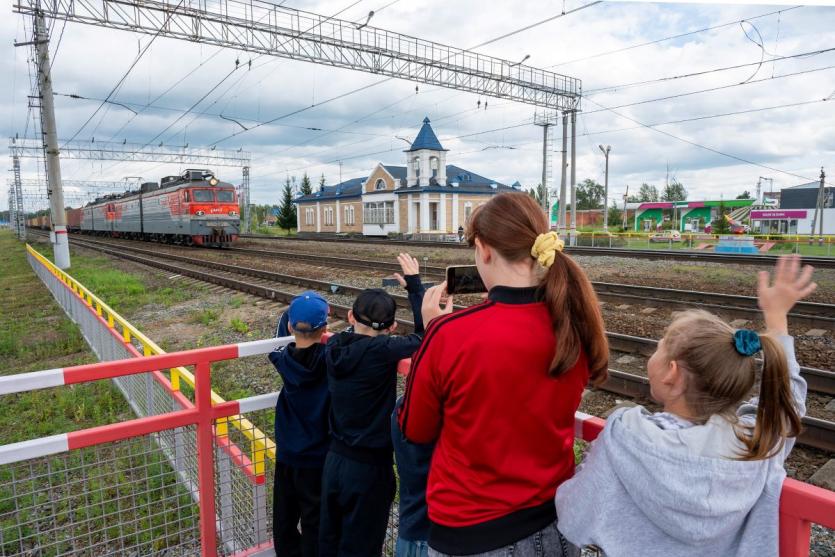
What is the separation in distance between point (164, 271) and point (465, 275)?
2065cm

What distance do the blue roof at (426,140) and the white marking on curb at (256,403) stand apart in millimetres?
43668

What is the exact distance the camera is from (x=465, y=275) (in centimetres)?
200

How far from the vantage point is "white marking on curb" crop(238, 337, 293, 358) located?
2.84 m

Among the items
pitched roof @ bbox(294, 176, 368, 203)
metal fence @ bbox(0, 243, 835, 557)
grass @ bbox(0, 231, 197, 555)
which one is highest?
pitched roof @ bbox(294, 176, 368, 203)

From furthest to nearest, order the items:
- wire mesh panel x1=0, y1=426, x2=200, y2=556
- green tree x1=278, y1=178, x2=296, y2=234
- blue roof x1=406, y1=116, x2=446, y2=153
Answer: green tree x1=278, y1=178, x2=296, y2=234
blue roof x1=406, y1=116, x2=446, y2=153
wire mesh panel x1=0, y1=426, x2=200, y2=556

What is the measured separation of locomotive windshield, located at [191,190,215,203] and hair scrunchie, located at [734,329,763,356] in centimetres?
3007

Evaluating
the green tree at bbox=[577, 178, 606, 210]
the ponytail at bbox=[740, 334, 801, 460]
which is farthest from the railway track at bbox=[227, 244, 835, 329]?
the green tree at bbox=[577, 178, 606, 210]

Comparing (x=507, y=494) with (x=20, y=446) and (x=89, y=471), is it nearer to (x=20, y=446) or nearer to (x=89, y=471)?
(x=20, y=446)

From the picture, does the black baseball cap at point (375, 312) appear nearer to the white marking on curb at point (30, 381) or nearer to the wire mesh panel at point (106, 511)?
the white marking on curb at point (30, 381)

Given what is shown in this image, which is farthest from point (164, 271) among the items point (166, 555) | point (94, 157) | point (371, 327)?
point (94, 157)

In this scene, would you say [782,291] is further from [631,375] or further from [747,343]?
[631,375]

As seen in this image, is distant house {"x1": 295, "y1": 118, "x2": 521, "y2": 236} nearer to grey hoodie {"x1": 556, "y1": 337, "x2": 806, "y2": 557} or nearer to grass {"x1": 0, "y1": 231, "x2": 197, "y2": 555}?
grass {"x1": 0, "y1": 231, "x2": 197, "y2": 555}

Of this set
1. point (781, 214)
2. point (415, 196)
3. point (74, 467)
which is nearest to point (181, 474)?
point (74, 467)

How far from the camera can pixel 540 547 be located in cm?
174
